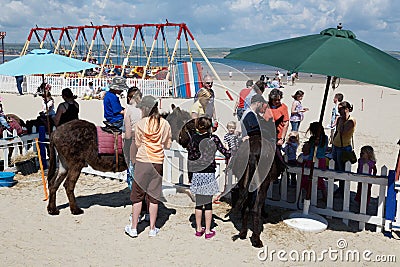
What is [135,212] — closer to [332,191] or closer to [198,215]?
[198,215]

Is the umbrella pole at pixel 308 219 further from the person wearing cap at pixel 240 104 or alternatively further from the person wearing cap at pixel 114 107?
the person wearing cap at pixel 114 107

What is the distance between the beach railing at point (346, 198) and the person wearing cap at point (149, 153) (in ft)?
6.77

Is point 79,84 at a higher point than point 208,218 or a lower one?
higher

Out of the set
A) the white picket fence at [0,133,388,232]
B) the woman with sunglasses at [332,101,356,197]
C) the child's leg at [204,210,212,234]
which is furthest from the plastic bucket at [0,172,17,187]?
the woman with sunglasses at [332,101,356,197]

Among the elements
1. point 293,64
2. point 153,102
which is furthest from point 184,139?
point 293,64

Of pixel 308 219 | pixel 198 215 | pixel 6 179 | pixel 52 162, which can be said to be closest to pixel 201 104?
pixel 198 215

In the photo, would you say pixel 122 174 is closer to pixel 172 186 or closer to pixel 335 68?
pixel 172 186

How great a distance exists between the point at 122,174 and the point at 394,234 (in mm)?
4661

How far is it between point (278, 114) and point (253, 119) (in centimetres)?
119

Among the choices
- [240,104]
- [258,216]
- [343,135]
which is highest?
[240,104]

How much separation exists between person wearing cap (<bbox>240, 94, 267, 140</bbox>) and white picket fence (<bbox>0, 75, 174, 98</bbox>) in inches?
661

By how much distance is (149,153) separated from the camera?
5043mm

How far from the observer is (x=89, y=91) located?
21.3 metres

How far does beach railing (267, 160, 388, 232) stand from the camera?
215 inches
